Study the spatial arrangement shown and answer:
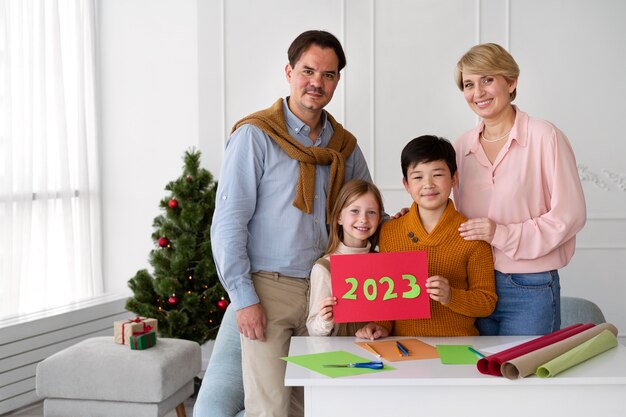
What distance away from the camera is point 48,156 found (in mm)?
4852

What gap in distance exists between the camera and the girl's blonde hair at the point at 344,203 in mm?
2562

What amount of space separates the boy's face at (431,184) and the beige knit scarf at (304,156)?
1.03ft

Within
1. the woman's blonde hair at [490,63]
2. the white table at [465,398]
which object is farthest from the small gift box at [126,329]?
the woman's blonde hair at [490,63]

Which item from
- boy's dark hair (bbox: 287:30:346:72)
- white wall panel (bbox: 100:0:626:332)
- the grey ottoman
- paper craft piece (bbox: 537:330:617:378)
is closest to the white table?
paper craft piece (bbox: 537:330:617:378)

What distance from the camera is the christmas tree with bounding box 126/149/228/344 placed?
4.34 m

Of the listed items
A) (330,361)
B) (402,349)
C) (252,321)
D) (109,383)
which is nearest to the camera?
(330,361)

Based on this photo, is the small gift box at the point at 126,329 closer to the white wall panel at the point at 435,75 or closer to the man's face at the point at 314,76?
the white wall panel at the point at 435,75

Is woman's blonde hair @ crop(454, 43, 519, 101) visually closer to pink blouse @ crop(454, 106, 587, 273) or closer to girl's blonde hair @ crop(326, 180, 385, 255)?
pink blouse @ crop(454, 106, 587, 273)

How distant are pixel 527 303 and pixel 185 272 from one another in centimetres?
249

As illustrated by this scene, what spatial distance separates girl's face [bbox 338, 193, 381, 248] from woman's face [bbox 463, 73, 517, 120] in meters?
A: 0.49

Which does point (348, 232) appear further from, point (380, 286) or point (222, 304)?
point (222, 304)

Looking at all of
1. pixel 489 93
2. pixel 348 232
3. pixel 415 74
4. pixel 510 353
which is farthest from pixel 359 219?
pixel 415 74

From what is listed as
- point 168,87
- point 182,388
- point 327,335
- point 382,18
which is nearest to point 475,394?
point 327,335

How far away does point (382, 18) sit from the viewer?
4922 millimetres
